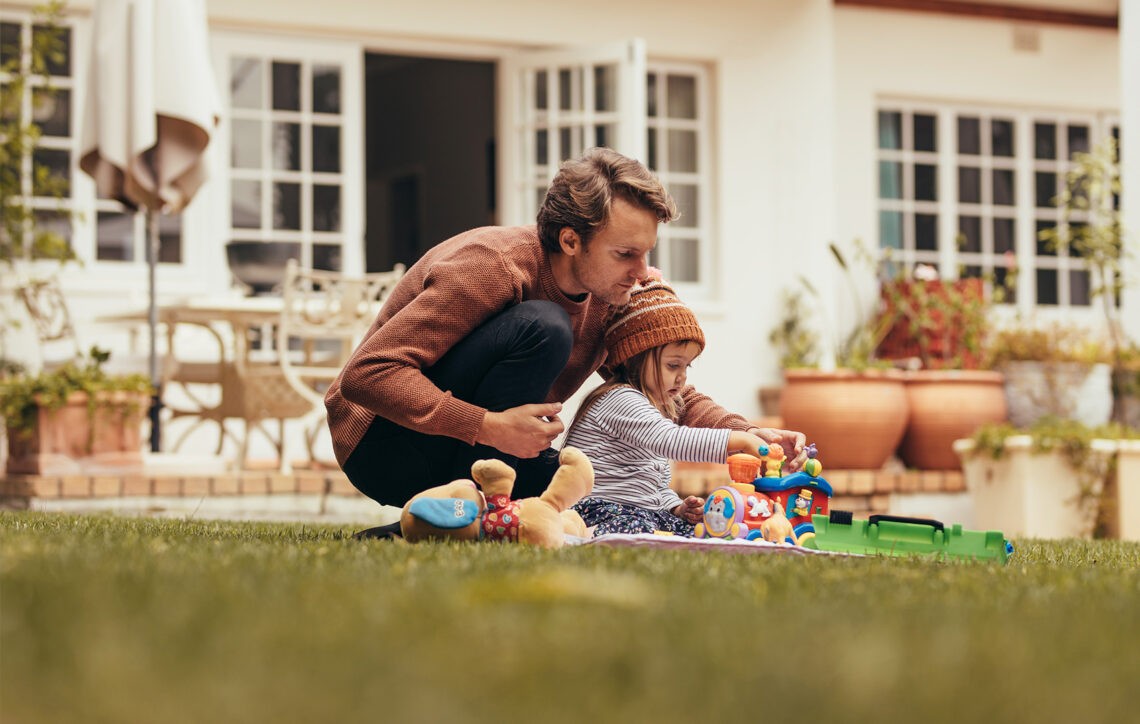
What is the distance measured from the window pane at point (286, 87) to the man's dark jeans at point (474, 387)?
5.28 meters

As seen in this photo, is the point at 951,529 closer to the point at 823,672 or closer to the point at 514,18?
the point at 823,672

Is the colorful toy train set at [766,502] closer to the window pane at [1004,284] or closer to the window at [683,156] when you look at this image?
the window at [683,156]

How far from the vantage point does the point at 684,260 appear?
28.9 ft

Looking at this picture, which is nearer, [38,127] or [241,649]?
[241,649]

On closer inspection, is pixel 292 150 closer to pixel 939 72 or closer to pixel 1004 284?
pixel 939 72

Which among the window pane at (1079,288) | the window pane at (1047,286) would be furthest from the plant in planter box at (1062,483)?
the window pane at (1079,288)

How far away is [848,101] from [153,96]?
479 cm

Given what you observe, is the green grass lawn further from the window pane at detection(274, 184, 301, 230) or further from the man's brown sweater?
the window pane at detection(274, 184, 301, 230)

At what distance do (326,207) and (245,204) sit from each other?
46 centimetres

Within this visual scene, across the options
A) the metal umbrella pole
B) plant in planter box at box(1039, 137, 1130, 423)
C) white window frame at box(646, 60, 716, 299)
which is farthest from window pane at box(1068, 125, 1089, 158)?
the metal umbrella pole

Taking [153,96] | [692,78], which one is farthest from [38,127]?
[692,78]

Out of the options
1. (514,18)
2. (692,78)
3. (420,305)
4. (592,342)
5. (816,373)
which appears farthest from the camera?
(692,78)

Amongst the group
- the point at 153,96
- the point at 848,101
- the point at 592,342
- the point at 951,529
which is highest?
the point at 848,101

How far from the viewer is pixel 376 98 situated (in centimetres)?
1295
